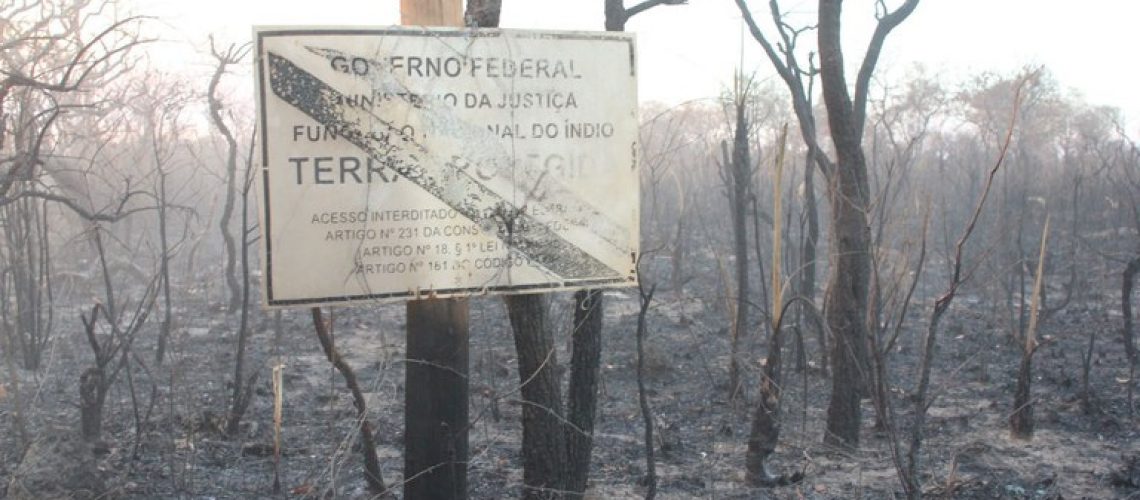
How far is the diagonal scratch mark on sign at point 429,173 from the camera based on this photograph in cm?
264

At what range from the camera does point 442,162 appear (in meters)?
2.76

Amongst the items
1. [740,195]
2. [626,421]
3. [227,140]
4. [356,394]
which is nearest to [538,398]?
[356,394]

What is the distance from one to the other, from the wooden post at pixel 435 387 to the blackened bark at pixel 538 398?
1.24 feet

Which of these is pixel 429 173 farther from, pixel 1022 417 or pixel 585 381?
pixel 1022 417

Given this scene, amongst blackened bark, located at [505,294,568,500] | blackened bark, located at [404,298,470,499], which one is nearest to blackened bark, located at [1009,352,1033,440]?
blackened bark, located at [505,294,568,500]

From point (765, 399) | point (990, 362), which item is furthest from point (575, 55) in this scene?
point (990, 362)

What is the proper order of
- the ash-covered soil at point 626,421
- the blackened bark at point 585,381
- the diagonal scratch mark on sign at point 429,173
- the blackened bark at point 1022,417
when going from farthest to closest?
the blackened bark at point 1022,417, the ash-covered soil at point 626,421, the blackened bark at point 585,381, the diagonal scratch mark on sign at point 429,173

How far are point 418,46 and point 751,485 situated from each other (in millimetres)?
3145

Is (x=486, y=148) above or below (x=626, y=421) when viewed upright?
above

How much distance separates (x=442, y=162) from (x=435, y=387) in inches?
26.6

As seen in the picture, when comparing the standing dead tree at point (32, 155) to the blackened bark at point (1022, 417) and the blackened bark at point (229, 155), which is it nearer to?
the blackened bark at point (229, 155)

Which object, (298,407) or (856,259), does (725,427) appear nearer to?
(856,259)

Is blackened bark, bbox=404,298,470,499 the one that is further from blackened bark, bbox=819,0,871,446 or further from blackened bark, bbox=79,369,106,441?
blackened bark, bbox=79,369,106,441

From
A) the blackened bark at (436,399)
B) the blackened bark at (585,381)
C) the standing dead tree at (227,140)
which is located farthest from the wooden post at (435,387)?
the standing dead tree at (227,140)
